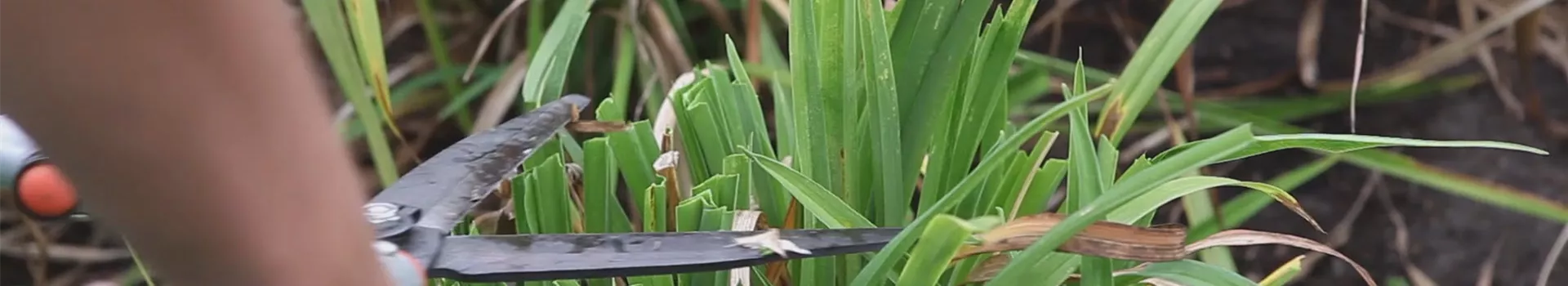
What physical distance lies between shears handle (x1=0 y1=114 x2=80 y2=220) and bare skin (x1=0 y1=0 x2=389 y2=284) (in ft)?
0.74

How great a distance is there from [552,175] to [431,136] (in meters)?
0.35

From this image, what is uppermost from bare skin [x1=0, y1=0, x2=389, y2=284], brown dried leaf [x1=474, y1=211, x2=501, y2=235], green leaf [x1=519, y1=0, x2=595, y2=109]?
green leaf [x1=519, y1=0, x2=595, y2=109]

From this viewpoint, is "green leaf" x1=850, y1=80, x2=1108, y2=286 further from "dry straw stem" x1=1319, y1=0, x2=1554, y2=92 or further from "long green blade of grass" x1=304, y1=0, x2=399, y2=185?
"dry straw stem" x1=1319, y1=0, x2=1554, y2=92

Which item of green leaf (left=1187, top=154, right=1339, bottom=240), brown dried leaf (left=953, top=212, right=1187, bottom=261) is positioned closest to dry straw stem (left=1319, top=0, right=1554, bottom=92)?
green leaf (left=1187, top=154, right=1339, bottom=240)

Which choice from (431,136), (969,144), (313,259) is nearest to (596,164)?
(969,144)

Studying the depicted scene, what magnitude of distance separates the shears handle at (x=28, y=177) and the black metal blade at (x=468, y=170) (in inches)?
3.2

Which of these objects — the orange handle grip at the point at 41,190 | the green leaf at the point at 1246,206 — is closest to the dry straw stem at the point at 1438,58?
the green leaf at the point at 1246,206

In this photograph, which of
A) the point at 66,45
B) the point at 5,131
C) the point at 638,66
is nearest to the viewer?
the point at 66,45

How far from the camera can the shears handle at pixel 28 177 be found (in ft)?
1.00

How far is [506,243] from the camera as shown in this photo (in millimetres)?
298

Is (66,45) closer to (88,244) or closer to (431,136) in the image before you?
(431,136)

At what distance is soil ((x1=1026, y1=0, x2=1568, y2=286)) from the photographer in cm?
64

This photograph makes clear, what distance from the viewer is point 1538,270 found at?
63cm

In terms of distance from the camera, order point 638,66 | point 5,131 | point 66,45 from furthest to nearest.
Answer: point 638,66
point 5,131
point 66,45
